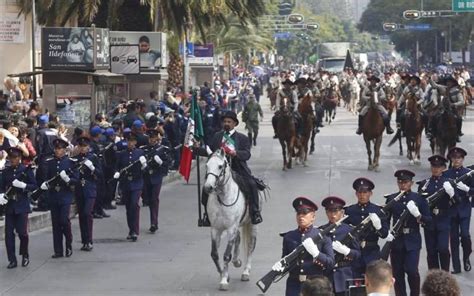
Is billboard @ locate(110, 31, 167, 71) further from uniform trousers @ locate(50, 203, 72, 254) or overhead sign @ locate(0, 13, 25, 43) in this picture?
uniform trousers @ locate(50, 203, 72, 254)

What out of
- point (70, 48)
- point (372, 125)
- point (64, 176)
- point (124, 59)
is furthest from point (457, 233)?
point (124, 59)

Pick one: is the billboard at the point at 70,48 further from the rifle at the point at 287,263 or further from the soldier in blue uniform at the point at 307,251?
the rifle at the point at 287,263

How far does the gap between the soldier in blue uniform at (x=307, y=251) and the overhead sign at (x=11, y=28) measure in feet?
104

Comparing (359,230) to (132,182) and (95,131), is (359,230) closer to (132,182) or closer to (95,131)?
(132,182)

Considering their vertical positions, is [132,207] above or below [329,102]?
above

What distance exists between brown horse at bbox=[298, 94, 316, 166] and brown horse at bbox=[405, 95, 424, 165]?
2.46m

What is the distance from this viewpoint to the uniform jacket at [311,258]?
11668 mm

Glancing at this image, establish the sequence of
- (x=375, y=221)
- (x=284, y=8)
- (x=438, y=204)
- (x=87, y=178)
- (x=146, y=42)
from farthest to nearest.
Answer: (x=284, y=8), (x=146, y=42), (x=87, y=178), (x=438, y=204), (x=375, y=221)

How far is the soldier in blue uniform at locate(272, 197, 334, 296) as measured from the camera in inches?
458

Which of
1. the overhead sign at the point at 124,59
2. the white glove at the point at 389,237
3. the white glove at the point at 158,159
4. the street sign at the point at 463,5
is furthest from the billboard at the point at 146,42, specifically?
the white glove at the point at 389,237

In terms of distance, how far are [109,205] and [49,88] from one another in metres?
6.25

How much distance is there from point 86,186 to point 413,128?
14.2 metres

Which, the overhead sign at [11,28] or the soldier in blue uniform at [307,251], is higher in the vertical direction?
the overhead sign at [11,28]

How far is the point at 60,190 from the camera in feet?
59.7
